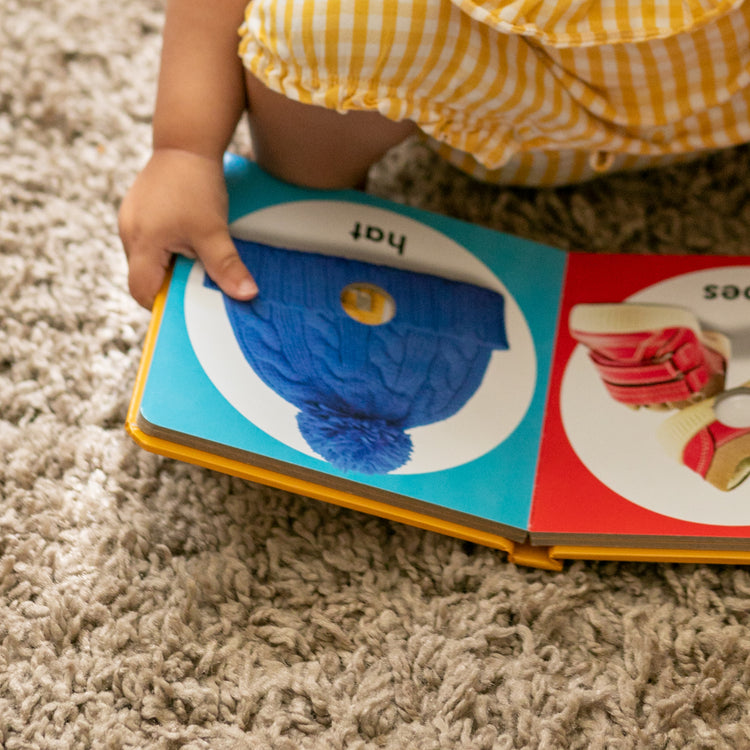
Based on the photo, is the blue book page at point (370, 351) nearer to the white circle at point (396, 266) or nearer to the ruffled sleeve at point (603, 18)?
the white circle at point (396, 266)

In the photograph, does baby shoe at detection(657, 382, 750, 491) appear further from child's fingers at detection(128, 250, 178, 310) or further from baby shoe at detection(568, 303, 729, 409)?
child's fingers at detection(128, 250, 178, 310)

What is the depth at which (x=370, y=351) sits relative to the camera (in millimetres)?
578

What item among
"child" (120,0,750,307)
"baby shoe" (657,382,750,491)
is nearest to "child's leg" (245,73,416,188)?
"child" (120,0,750,307)

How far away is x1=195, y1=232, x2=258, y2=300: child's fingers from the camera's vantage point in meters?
0.57

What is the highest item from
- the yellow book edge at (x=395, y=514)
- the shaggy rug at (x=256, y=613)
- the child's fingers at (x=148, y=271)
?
the child's fingers at (x=148, y=271)

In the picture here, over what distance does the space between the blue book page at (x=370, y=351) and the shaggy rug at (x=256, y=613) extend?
0.06 metres

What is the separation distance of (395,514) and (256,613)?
0.34 ft

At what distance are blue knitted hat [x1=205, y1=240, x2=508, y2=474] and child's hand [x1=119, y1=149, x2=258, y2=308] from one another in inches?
0.6

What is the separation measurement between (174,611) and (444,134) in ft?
1.16

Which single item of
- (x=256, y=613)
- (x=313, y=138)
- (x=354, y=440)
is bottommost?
(x=256, y=613)

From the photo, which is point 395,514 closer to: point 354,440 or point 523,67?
point 354,440

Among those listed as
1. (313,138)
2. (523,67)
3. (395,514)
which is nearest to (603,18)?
(523,67)

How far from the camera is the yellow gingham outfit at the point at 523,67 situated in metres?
0.53

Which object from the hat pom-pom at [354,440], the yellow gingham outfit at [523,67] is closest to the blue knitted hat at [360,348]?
the hat pom-pom at [354,440]
